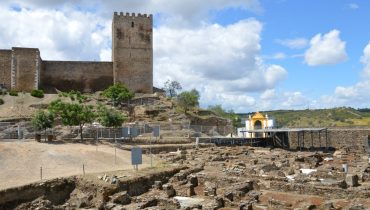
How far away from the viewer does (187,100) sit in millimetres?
60625

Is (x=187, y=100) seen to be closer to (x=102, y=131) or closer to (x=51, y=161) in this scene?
(x=102, y=131)

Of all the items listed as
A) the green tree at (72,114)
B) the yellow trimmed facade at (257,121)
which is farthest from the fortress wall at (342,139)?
the green tree at (72,114)

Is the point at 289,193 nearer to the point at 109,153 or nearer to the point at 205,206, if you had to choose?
the point at 205,206

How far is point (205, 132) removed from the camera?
50.4 m

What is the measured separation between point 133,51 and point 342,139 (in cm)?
3033

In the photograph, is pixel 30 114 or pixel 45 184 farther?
pixel 30 114

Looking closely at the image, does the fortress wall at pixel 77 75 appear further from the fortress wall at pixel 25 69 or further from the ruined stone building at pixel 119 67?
the fortress wall at pixel 25 69

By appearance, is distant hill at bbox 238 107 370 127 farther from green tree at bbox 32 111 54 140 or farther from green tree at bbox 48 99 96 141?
green tree at bbox 32 111 54 140

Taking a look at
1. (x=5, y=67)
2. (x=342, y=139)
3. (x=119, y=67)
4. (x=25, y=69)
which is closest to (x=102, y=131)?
(x=25, y=69)

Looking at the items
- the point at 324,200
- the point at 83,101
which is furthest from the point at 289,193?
the point at 83,101

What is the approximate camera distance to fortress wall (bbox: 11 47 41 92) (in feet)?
190

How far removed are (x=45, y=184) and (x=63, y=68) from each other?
1736 inches

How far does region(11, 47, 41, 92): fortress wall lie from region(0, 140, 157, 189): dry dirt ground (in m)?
28.9

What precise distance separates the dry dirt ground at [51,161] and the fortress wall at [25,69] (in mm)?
28874
